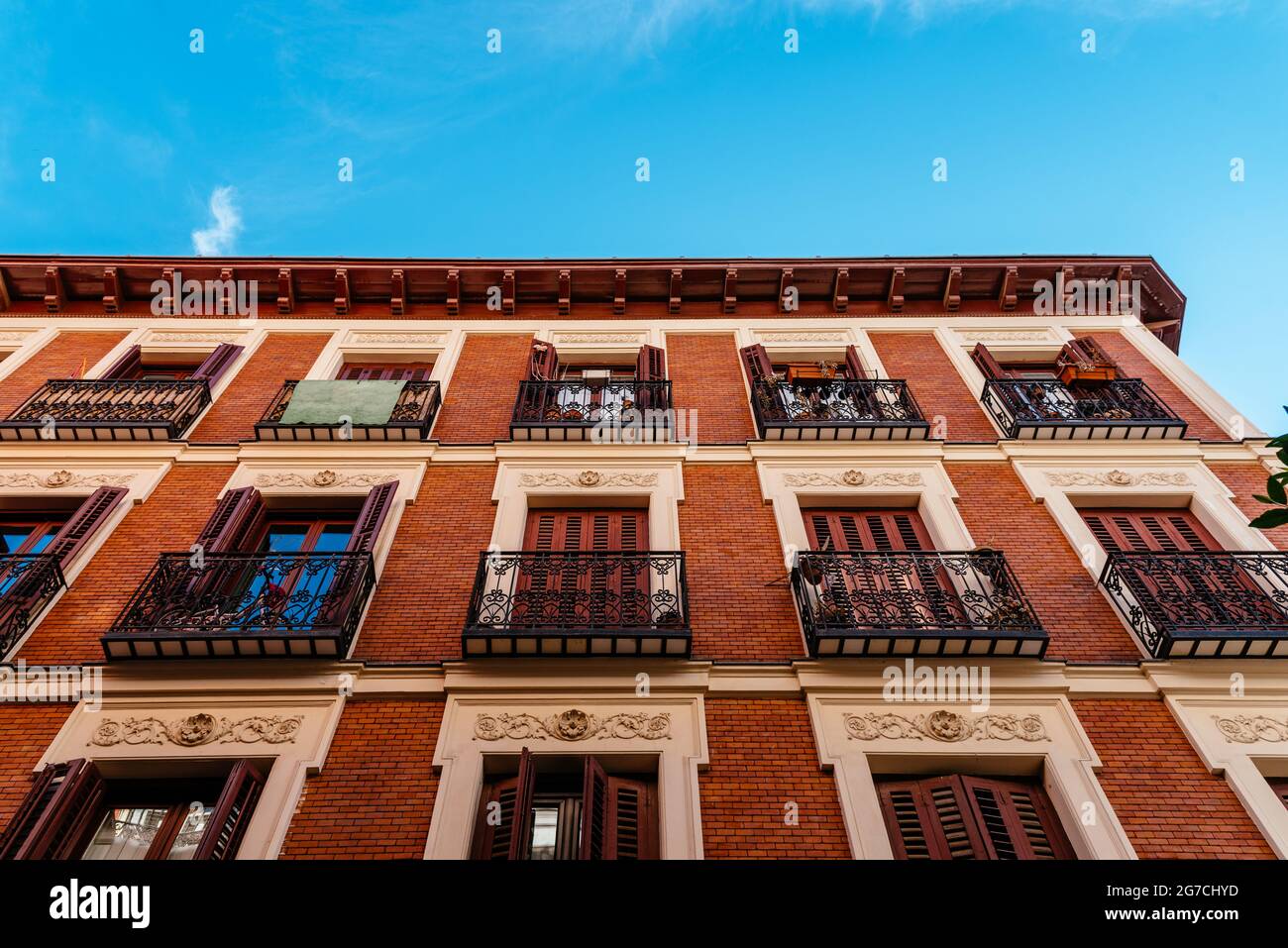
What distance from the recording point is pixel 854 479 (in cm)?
1131

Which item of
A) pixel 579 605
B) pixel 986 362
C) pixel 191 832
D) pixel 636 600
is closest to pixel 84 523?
pixel 191 832

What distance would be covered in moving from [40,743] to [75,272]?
1150 centimetres

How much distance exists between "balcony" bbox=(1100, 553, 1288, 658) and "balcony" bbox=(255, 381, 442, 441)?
9167 mm

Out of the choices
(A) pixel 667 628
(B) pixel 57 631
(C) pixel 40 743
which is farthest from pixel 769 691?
(B) pixel 57 631

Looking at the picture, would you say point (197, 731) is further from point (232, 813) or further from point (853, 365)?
point (853, 365)

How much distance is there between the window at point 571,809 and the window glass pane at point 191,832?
7.80 feet

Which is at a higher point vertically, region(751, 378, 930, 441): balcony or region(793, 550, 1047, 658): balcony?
region(751, 378, 930, 441): balcony

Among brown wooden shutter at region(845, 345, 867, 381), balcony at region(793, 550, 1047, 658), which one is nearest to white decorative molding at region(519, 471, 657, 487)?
balcony at region(793, 550, 1047, 658)

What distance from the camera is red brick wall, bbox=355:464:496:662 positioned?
891 centimetres

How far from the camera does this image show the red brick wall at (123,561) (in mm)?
8773

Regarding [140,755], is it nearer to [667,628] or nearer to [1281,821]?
[667,628]

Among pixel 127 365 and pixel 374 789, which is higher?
pixel 127 365

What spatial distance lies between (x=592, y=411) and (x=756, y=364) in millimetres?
2970

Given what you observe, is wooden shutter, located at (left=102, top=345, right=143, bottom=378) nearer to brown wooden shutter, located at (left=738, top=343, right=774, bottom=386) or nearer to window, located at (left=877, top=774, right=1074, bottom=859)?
brown wooden shutter, located at (left=738, top=343, right=774, bottom=386)
